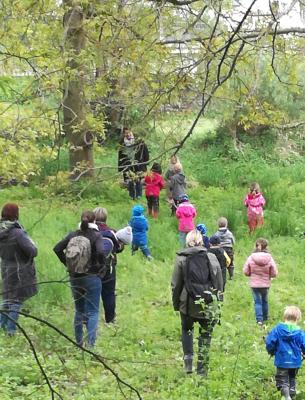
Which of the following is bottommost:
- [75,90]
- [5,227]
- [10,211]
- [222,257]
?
[222,257]

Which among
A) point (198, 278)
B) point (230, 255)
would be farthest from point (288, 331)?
point (230, 255)

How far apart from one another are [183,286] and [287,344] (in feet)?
3.46

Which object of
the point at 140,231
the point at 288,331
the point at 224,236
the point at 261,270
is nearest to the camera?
the point at 288,331

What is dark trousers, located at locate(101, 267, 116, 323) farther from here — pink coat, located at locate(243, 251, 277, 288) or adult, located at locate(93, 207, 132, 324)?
pink coat, located at locate(243, 251, 277, 288)

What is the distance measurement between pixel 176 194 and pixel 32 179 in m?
4.44

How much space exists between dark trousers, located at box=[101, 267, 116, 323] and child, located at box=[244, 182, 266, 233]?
557 centimetres

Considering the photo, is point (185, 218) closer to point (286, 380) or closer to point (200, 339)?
point (200, 339)

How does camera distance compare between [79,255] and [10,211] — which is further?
[10,211]

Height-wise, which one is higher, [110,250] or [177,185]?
[177,185]

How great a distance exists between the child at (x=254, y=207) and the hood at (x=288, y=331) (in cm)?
690

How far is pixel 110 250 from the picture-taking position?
708 centimetres

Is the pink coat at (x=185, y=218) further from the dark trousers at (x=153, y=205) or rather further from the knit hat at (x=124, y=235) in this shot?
the knit hat at (x=124, y=235)

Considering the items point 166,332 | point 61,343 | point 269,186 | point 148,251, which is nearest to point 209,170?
point 269,186

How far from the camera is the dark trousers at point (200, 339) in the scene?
6.12 m
